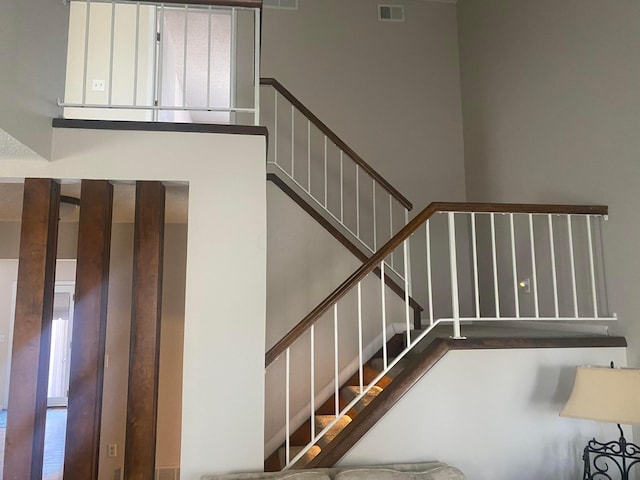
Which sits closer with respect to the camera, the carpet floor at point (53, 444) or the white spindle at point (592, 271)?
the white spindle at point (592, 271)

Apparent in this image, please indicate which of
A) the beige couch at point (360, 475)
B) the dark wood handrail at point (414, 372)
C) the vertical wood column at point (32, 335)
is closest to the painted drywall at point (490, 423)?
the dark wood handrail at point (414, 372)

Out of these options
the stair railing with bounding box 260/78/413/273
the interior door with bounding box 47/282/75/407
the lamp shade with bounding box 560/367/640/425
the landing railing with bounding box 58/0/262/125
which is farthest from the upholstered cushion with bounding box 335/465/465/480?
the interior door with bounding box 47/282/75/407

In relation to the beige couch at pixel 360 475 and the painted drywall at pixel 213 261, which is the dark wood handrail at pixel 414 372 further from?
the painted drywall at pixel 213 261

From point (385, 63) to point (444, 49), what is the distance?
743 mm

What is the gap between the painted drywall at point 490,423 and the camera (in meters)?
2.54

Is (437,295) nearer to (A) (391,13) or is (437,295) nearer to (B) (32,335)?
(A) (391,13)

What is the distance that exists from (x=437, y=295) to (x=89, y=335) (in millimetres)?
3461

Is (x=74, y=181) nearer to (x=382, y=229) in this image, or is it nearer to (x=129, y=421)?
(x=129, y=421)

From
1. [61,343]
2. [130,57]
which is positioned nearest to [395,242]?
[130,57]

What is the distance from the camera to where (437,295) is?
16.0 feet

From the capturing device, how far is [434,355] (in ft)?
8.49

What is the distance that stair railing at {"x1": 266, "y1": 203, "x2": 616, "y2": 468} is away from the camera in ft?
8.67

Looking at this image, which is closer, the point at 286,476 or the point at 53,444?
the point at 286,476

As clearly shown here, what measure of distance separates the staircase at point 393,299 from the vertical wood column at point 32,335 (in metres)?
1.17
